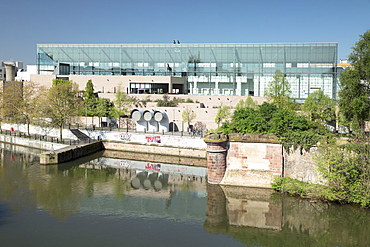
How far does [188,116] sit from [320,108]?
19.4 meters

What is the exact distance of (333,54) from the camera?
73812 mm

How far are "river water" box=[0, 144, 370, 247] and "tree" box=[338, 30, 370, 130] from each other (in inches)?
543

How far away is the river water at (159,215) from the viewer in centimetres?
2303

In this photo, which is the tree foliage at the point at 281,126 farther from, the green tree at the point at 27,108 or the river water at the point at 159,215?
the green tree at the point at 27,108

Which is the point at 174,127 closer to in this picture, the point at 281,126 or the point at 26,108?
the point at 26,108

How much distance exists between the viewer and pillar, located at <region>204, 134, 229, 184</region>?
3238cm

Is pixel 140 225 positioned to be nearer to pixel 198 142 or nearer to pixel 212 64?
pixel 198 142

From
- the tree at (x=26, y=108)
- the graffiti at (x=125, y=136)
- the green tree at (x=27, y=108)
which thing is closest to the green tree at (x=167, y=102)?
the graffiti at (x=125, y=136)

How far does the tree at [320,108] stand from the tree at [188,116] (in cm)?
1683

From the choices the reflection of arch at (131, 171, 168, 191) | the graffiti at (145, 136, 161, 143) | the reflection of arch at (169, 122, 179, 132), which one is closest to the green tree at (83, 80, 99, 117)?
the reflection of arch at (169, 122, 179, 132)

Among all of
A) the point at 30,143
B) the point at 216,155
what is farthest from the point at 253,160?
the point at 30,143

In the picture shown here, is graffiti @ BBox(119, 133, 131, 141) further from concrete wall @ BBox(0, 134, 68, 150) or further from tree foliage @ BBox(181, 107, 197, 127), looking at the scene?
tree foliage @ BBox(181, 107, 197, 127)

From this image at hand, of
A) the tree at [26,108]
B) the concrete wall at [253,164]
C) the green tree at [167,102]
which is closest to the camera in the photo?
the concrete wall at [253,164]

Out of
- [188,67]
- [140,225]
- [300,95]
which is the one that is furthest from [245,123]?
[188,67]
